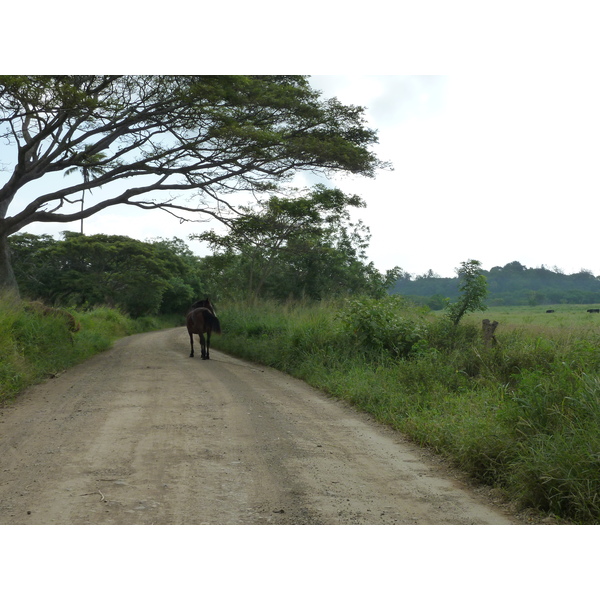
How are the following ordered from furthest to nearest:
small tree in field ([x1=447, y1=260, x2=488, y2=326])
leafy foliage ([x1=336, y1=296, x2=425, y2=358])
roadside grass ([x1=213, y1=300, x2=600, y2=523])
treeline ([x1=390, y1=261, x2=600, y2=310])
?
treeline ([x1=390, y1=261, x2=600, y2=310]), small tree in field ([x1=447, y1=260, x2=488, y2=326]), leafy foliage ([x1=336, y1=296, x2=425, y2=358]), roadside grass ([x1=213, y1=300, x2=600, y2=523])

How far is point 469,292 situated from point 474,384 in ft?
14.7

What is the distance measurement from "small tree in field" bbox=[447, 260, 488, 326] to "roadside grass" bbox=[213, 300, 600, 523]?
36 centimetres

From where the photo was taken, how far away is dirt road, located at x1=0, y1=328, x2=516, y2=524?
3895 mm

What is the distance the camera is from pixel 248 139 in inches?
545

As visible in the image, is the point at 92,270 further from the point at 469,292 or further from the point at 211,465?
the point at 211,465

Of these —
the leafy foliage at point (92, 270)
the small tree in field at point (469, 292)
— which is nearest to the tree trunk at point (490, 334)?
the small tree in field at point (469, 292)

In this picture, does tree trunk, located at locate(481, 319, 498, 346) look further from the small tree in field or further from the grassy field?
the small tree in field

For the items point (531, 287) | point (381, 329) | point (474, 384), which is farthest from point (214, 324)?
point (531, 287)

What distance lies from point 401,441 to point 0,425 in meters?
4.58

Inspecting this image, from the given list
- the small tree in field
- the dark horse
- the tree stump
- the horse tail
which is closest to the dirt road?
the tree stump

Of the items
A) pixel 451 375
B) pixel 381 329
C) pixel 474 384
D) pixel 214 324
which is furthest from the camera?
pixel 214 324

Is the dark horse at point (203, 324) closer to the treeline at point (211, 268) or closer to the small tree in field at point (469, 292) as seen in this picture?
the treeline at point (211, 268)

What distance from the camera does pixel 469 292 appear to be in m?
11.7

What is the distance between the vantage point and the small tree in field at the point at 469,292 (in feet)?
38.0
